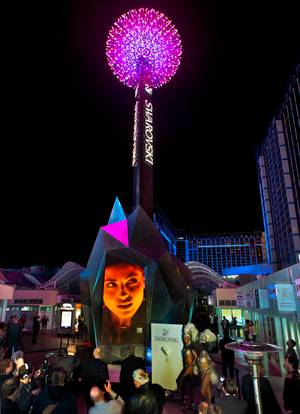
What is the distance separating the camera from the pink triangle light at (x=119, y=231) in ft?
46.0

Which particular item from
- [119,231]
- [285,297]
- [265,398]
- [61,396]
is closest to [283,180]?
[285,297]

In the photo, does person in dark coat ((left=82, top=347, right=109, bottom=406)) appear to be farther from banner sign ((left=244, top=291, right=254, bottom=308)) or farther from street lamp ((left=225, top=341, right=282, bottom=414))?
banner sign ((left=244, top=291, right=254, bottom=308))

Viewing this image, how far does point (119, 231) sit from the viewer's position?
14.4m

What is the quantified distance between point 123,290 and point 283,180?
3099 cm

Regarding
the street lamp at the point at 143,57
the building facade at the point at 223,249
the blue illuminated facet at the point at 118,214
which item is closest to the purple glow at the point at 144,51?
the street lamp at the point at 143,57

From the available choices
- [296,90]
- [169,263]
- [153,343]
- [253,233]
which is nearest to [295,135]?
[296,90]

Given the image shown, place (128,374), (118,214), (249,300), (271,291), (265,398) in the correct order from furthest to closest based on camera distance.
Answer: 1. (249,300)
2. (118,214)
3. (271,291)
4. (128,374)
5. (265,398)

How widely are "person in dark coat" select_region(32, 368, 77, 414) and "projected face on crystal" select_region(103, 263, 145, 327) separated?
995 cm

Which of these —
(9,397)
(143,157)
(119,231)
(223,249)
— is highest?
(223,249)

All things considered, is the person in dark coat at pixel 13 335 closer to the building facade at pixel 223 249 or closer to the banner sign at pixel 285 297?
the banner sign at pixel 285 297

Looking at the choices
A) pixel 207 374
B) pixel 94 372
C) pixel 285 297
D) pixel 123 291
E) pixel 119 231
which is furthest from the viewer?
pixel 119 231

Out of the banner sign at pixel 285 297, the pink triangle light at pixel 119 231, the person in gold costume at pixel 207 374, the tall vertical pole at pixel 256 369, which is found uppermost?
the pink triangle light at pixel 119 231

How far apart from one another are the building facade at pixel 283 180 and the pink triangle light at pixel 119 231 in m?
23.9

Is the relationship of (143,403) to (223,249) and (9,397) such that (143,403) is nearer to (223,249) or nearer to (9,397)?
(9,397)
